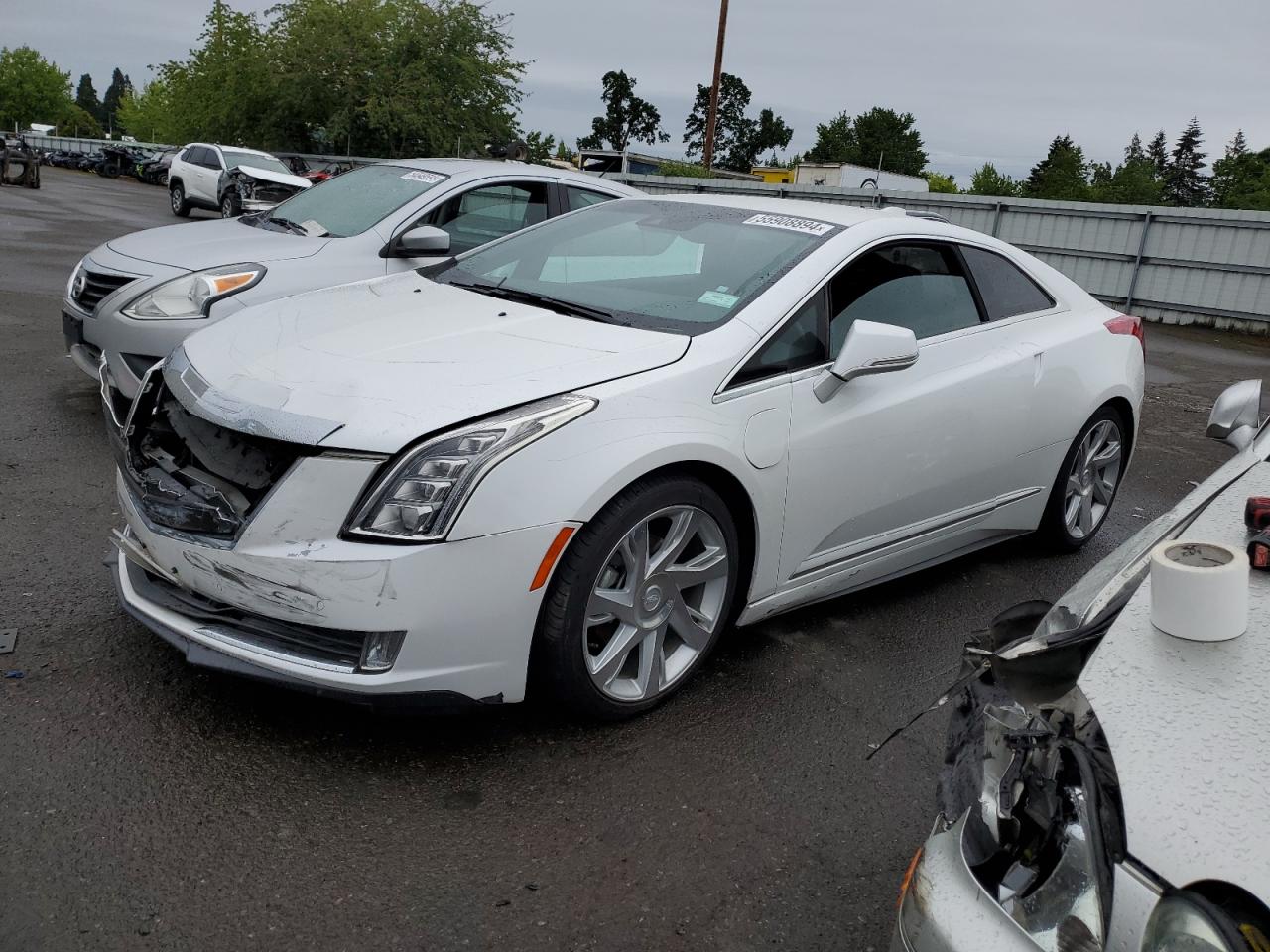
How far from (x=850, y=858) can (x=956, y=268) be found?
2420 mm

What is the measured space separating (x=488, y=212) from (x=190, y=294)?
6.29ft

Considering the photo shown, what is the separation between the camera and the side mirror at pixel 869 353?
3.29m

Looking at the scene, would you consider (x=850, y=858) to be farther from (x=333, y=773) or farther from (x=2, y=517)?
(x=2, y=517)

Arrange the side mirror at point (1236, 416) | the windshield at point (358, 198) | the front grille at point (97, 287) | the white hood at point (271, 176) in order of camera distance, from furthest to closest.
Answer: the white hood at point (271, 176) < the windshield at point (358, 198) < the front grille at point (97, 287) < the side mirror at point (1236, 416)

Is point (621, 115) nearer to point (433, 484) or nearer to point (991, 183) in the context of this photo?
point (991, 183)

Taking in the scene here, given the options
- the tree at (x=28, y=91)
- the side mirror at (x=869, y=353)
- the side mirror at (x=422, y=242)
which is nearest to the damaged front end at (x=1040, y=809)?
the side mirror at (x=869, y=353)

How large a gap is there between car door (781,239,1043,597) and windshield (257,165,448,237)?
3.47 m

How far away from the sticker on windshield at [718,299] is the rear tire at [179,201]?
76.9ft

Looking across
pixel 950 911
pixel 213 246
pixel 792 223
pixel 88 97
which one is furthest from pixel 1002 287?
pixel 88 97

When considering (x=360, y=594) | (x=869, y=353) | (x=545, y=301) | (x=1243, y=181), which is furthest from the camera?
(x=1243, y=181)

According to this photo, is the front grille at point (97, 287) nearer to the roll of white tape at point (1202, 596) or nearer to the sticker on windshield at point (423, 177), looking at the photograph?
the sticker on windshield at point (423, 177)

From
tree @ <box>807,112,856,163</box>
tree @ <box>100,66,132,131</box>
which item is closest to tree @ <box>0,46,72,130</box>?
tree @ <box>100,66,132,131</box>

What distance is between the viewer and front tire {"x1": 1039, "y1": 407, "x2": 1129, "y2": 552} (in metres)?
4.59

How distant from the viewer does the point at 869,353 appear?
330 cm
